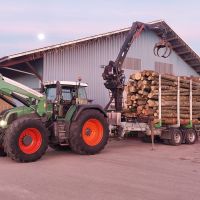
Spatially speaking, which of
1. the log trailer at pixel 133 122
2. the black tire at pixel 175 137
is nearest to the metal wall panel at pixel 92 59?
the log trailer at pixel 133 122

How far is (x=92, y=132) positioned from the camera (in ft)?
44.0

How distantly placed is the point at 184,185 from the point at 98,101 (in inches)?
557

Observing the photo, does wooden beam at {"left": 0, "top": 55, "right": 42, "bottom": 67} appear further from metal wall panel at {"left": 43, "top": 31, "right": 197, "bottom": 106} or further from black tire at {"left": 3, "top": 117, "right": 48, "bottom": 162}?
black tire at {"left": 3, "top": 117, "right": 48, "bottom": 162}

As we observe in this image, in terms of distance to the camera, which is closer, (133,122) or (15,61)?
(133,122)

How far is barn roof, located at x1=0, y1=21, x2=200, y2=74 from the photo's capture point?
62.2ft

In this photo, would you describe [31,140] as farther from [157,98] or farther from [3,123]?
[157,98]

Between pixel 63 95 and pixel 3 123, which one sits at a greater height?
pixel 63 95

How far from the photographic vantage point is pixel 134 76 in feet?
55.9

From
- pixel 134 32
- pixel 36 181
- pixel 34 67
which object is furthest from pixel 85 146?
pixel 34 67

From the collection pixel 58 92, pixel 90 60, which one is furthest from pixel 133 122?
pixel 90 60

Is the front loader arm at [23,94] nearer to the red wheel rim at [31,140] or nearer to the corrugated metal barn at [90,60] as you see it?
the red wheel rim at [31,140]

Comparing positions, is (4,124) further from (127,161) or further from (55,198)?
(55,198)

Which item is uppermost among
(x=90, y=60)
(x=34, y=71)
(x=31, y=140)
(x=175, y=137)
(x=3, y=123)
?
(x=90, y=60)

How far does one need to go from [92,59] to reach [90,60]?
0.17m
